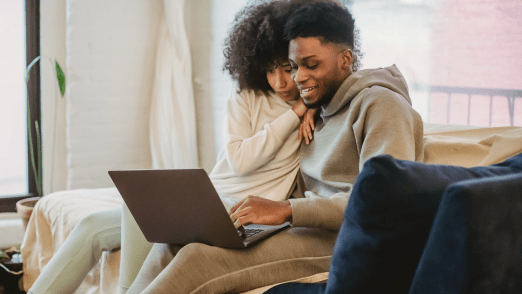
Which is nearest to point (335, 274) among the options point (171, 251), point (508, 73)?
point (171, 251)

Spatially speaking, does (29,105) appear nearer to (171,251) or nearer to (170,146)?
(170,146)

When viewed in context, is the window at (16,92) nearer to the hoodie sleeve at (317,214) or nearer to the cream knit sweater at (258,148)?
the cream knit sweater at (258,148)

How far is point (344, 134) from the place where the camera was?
1305mm

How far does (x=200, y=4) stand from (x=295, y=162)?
5.85 feet

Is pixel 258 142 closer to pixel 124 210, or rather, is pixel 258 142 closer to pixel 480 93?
pixel 124 210

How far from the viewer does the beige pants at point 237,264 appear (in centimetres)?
103

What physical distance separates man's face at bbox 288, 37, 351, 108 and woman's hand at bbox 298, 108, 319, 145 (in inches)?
3.0

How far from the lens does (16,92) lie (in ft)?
9.52

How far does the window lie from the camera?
2.86m

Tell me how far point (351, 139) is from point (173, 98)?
185 centimetres

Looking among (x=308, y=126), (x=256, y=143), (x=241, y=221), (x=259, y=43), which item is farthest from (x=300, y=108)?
(x=241, y=221)

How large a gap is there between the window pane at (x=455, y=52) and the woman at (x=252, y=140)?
0.58m

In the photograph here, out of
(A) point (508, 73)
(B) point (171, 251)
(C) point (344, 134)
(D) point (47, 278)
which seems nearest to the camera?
(B) point (171, 251)

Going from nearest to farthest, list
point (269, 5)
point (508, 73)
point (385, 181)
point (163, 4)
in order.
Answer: point (385, 181) < point (508, 73) < point (269, 5) < point (163, 4)
